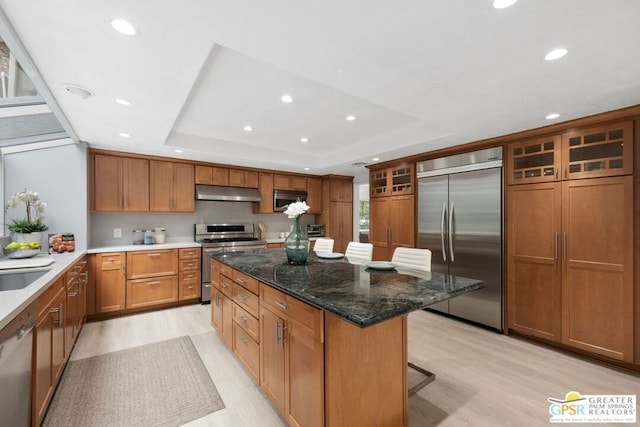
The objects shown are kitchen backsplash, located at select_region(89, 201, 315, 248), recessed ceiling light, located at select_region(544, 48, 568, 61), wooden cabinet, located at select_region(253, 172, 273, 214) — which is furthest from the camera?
wooden cabinet, located at select_region(253, 172, 273, 214)

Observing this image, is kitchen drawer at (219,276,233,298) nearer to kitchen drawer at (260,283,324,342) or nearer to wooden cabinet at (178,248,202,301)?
kitchen drawer at (260,283,324,342)

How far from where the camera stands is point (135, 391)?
6.98ft

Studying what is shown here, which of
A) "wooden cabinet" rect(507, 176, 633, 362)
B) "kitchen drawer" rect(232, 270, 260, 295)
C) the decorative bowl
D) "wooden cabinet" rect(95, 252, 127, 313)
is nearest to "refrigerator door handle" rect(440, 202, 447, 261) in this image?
"wooden cabinet" rect(507, 176, 633, 362)

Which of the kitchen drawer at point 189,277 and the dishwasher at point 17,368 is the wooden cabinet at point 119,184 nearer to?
the kitchen drawer at point 189,277

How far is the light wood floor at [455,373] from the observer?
1.91 metres

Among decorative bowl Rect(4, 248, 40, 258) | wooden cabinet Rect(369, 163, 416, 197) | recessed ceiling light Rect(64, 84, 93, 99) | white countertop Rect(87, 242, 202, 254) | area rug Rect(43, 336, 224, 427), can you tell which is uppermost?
recessed ceiling light Rect(64, 84, 93, 99)

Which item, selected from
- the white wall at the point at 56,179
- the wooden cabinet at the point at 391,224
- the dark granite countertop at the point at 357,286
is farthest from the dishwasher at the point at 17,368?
the wooden cabinet at the point at 391,224

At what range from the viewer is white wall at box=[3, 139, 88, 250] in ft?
11.0

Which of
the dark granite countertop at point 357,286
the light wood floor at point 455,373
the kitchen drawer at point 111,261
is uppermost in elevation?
the dark granite countertop at point 357,286

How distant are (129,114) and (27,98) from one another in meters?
1.02

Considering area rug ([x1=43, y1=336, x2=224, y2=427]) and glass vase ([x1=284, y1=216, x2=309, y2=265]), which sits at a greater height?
glass vase ([x1=284, y1=216, x2=309, y2=265])

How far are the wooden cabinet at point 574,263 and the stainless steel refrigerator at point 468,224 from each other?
0.56 feet

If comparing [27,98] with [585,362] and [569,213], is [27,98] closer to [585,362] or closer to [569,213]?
[569,213]

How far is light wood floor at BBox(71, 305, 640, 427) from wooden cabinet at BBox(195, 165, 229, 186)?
2146mm
